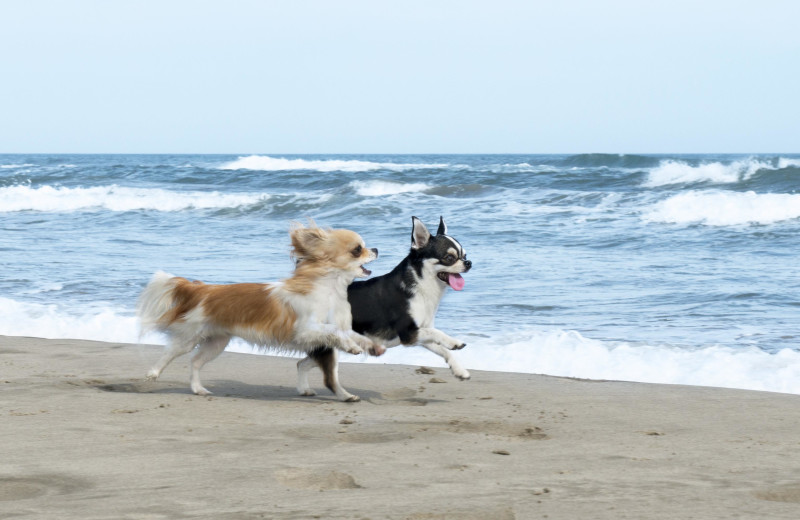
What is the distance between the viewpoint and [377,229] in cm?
1669

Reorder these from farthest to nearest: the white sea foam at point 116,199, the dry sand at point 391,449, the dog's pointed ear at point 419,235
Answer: the white sea foam at point 116,199, the dog's pointed ear at point 419,235, the dry sand at point 391,449

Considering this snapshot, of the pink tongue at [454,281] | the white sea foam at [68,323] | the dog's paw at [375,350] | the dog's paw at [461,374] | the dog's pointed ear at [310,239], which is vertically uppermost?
the dog's pointed ear at [310,239]

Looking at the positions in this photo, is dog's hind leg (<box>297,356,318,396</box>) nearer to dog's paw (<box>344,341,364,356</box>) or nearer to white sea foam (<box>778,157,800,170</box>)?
dog's paw (<box>344,341,364,356</box>)

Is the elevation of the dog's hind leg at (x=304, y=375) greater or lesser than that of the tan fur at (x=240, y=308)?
lesser

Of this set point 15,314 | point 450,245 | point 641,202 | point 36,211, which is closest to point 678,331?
point 450,245

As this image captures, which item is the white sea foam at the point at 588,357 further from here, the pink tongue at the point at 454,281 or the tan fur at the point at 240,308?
the pink tongue at the point at 454,281

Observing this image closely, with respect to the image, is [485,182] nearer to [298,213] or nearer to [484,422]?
[298,213]

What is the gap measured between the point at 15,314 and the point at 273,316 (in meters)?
4.07

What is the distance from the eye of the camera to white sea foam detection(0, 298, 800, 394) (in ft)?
19.1

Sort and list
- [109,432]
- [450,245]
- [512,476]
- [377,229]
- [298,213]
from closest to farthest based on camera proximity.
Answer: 1. [512,476]
2. [109,432]
3. [450,245]
4. [377,229]
5. [298,213]

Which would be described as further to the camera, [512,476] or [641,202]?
[641,202]

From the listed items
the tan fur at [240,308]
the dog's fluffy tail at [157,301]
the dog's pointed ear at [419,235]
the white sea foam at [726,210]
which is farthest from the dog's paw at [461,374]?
the white sea foam at [726,210]

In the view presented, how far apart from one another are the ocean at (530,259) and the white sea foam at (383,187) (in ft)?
0.34

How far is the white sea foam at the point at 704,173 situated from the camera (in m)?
25.3
